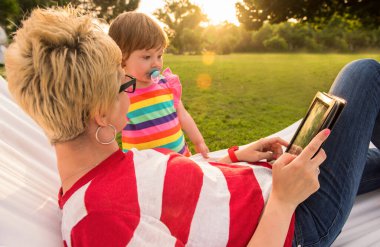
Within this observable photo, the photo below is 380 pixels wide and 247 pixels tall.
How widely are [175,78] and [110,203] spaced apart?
5.94 feet

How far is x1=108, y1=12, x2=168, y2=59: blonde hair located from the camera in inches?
97.0

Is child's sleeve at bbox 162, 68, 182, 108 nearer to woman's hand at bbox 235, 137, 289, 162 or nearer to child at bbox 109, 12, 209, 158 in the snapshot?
child at bbox 109, 12, 209, 158

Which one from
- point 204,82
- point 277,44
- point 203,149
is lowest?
point 277,44

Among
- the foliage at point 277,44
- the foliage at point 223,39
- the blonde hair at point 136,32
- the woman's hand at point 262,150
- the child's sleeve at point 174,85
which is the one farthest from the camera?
the foliage at point 223,39

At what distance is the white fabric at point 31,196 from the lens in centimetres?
137

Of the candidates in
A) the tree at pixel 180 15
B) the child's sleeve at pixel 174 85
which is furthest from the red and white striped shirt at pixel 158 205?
the tree at pixel 180 15

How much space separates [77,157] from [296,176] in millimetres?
855

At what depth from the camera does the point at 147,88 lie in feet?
8.84

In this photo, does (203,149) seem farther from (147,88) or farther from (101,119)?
(101,119)

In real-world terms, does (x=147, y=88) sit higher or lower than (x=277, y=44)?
higher

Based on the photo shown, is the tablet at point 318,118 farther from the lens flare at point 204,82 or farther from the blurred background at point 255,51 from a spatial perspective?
the lens flare at point 204,82

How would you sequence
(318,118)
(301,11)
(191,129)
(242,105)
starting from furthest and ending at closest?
(301,11) < (242,105) < (191,129) < (318,118)

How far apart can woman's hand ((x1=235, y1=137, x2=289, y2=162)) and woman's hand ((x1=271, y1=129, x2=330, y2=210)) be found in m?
0.59

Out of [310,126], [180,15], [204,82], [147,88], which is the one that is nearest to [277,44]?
[180,15]
